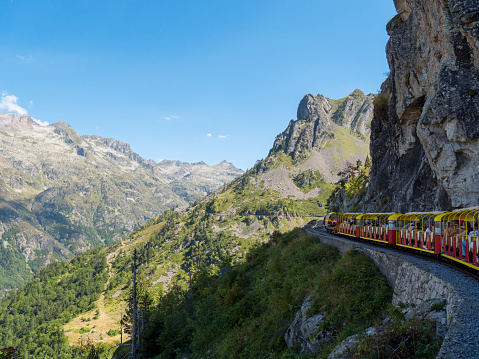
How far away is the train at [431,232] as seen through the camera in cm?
1430

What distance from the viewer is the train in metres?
14.3

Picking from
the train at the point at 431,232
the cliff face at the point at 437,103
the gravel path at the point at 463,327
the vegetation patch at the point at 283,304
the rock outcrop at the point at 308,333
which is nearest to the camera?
the gravel path at the point at 463,327

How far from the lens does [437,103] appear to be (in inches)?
1117

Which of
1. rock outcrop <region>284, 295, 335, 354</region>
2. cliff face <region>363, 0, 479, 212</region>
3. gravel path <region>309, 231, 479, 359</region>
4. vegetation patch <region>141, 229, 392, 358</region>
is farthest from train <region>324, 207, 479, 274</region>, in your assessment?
cliff face <region>363, 0, 479, 212</region>

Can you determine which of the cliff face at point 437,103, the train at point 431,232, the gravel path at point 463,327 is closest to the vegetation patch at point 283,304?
the gravel path at point 463,327

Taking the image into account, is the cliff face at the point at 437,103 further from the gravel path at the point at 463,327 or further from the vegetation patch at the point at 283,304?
the gravel path at the point at 463,327

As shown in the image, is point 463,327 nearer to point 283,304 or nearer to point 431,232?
point 283,304

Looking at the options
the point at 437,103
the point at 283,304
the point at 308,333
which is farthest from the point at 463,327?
the point at 437,103

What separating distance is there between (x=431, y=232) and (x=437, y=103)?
52.1 feet

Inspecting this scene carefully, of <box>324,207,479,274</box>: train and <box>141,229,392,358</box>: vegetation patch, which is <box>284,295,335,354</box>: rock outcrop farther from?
<box>324,207,479,274</box>: train

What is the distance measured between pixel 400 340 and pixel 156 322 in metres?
43.8

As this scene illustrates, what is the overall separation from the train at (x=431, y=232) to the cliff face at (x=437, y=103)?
7392 mm

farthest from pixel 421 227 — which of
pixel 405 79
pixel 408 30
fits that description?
pixel 408 30

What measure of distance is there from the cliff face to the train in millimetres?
7392
